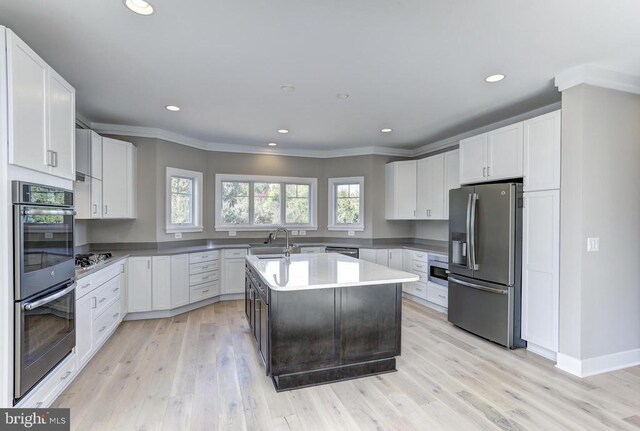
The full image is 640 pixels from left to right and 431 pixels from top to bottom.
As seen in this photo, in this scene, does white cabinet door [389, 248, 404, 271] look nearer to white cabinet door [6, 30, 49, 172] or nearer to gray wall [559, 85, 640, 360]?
gray wall [559, 85, 640, 360]

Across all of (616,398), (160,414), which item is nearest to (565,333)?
(616,398)

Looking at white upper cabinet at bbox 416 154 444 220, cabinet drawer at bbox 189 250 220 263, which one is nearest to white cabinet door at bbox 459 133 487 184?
white upper cabinet at bbox 416 154 444 220

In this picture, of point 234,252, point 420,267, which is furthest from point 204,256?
Result: point 420,267

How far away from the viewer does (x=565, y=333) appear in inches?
115

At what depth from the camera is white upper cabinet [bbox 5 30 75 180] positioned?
1.80 m

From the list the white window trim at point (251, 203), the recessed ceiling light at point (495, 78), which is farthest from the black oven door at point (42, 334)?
the recessed ceiling light at point (495, 78)

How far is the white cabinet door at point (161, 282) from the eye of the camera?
425cm

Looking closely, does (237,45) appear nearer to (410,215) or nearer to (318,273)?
(318,273)

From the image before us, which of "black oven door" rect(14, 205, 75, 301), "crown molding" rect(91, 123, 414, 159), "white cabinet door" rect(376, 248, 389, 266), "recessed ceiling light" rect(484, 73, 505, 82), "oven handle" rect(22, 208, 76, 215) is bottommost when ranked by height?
"white cabinet door" rect(376, 248, 389, 266)

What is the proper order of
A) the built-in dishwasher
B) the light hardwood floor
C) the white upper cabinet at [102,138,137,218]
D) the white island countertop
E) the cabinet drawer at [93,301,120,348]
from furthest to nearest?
the built-in dishwasher < the white upper cabinet at [102,138,137,218] < the cabinet drawer at [93,301,120,348] < the white island countertop < the light hardwood floor

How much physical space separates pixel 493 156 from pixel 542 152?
579mm

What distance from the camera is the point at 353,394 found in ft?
8.17

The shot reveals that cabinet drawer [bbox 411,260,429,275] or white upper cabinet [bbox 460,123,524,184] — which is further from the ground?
white upper cabinet [bbox 460,123,524,184]

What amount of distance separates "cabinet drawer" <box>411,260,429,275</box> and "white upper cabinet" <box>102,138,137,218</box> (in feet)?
13.8
